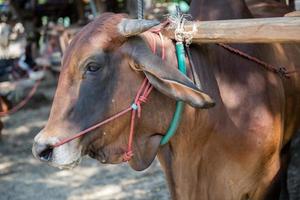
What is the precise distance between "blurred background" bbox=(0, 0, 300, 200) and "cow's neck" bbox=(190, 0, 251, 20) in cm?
24

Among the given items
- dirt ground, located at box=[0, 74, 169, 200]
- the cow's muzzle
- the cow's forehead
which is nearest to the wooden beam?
the cow's forehead

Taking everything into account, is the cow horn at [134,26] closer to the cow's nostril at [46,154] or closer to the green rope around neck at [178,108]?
the green rope around neck at [178,108]

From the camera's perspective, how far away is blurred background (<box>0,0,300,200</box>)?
4.78 metres

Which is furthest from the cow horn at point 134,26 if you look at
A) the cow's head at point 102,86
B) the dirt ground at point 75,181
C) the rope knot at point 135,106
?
the dirt ground at point 75,181

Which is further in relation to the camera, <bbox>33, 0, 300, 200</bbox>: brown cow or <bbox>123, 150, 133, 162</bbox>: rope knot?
<bbox>123, 150, 133, 162</bbox>: rope knot

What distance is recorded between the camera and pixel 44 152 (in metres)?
2.13

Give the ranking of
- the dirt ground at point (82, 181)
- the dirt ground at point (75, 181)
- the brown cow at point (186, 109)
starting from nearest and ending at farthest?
the brown cow at point (186, 109) < the dirt ground at point (82, 181) < the dirt ground at point (75, 181)

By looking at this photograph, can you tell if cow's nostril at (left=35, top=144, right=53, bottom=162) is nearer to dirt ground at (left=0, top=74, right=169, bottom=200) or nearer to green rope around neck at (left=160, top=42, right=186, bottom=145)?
green rope around neck at (left=160, top=42, right=186, bottom=145)

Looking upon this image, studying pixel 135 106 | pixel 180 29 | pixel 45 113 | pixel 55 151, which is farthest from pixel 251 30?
pixel 45 113

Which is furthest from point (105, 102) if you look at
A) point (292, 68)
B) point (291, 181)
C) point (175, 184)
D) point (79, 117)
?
point (291, 181)

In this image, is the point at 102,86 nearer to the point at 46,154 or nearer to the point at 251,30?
the point at 46,154

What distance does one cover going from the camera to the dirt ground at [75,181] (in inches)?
188

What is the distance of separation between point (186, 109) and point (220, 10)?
0.68 metres

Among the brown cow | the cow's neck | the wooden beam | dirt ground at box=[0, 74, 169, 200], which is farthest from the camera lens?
dirt ground at box=[0, 74, 169, 200]
